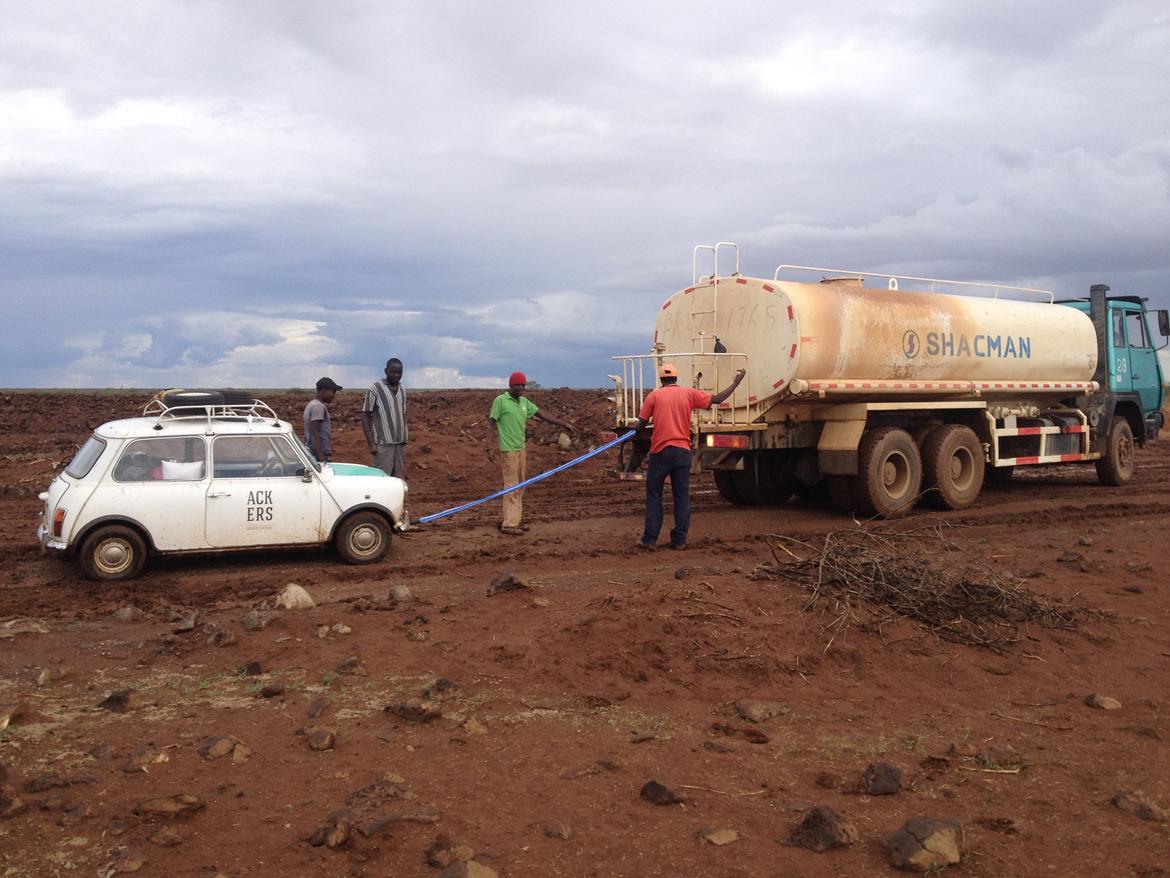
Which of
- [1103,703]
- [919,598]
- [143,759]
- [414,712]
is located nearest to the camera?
[143,759]

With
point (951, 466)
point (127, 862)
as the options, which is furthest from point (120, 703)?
point (951, 466)

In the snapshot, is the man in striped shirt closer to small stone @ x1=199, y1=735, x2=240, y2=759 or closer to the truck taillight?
the truck taillight

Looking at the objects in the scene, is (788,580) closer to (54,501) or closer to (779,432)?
(779,432)

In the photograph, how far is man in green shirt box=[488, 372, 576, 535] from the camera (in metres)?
12.2

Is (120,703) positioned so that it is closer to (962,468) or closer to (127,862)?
(127,862)

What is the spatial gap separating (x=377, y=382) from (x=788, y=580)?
19.0ft

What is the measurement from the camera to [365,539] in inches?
412

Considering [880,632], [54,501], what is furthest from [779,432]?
[54,501]

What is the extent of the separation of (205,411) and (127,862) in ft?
21.9

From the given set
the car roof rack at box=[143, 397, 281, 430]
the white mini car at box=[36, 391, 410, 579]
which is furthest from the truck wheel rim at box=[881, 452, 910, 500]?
the car roof rack at box=[143, 397, 281, 430]

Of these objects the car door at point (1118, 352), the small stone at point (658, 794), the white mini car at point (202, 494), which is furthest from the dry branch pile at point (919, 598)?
the car door at point (1118, 352)

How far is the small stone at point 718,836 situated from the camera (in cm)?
439

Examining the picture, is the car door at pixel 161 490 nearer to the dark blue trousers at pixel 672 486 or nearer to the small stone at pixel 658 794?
the dark blue trousers at pixel 672 486

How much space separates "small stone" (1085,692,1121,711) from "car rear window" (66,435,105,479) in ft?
27.1
